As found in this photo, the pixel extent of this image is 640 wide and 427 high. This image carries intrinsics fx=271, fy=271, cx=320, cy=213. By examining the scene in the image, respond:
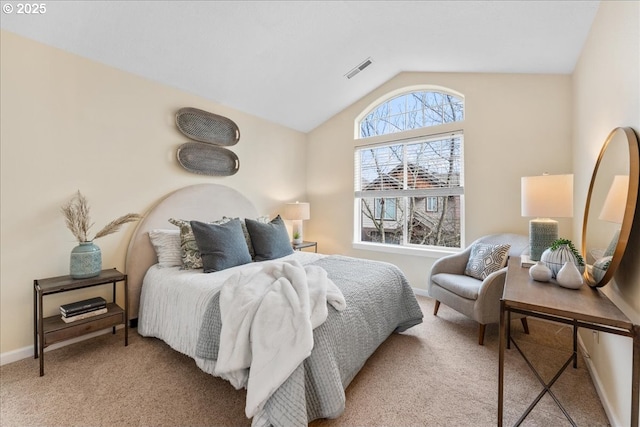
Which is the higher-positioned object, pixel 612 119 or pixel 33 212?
pixel 612 119

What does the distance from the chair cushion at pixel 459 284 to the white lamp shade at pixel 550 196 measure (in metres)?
0.77

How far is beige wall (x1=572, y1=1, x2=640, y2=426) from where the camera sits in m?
1.29

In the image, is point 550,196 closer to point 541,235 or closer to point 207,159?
point 541,235

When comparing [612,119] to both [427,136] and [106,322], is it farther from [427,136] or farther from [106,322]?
[106,322]

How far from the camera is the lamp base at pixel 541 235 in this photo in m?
1.92

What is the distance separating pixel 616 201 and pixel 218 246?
→ 8.50 ft

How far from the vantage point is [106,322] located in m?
2.11

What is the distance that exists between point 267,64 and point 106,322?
2794 mm

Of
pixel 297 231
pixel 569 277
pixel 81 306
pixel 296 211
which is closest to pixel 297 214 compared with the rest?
pixel 296 211

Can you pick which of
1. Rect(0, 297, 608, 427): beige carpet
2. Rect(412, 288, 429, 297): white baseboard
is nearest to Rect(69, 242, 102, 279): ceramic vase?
Rect(0, 297, 608, 427): beige carpet

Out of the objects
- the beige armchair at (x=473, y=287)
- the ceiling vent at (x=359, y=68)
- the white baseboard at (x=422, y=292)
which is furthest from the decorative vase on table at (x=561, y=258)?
the ceiling vent at (x=359, y=68)

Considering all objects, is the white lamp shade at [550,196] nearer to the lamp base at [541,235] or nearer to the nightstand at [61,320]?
the lamp base at [541,235]

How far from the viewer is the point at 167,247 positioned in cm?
250

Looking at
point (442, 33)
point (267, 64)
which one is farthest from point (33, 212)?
point (442, 33)
